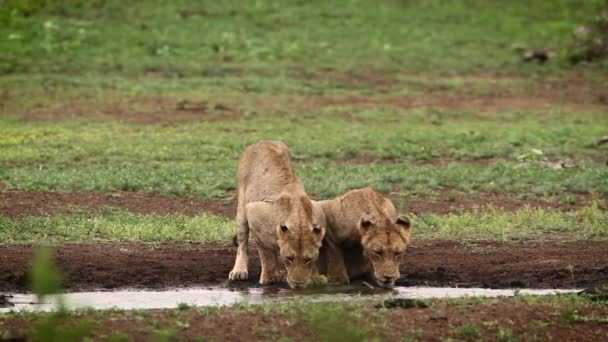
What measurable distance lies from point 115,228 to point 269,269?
9.42 feet

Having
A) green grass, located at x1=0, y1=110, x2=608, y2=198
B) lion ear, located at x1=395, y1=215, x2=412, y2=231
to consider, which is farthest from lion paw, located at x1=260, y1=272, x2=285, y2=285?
green grass, located at x1=0, y1=110, x2=608, y2=198

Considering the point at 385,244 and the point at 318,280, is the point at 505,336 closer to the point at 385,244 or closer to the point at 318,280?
the point at 385,244

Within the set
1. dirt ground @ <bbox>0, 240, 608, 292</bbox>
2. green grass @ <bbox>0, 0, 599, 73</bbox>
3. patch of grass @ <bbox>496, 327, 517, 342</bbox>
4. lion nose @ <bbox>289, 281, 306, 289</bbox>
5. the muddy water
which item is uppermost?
patch of grass @ <bbox>496, 327, 517, 342</bbox>

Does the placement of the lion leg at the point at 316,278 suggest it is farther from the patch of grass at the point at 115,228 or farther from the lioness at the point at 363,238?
the patch of grass at the point at 115,228

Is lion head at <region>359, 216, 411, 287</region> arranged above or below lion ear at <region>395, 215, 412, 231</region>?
below

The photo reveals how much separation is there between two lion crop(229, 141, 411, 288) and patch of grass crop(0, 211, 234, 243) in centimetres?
137

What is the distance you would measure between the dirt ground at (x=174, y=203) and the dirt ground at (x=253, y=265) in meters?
2.16

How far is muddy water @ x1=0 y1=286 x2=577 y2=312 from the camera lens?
400 inches

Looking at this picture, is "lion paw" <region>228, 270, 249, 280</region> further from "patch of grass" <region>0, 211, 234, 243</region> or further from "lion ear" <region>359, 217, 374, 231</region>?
"patch of grass" <region>0, 211, 234, 243</region>

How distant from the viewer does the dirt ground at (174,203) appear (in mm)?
14812

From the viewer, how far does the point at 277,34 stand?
31906 mm

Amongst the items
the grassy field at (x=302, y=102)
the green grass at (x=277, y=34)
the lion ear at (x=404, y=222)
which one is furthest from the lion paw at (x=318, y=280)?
the green grass at (x=277, y=34)

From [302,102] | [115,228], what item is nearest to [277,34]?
[302,102]

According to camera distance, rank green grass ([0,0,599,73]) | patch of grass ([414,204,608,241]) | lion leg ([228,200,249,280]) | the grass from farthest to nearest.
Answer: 1. green grass ([0,0,599,73])
2. patch of grass ([414,204,608,241])
3. the grass
4. lion leg ([228,200,249,280])
